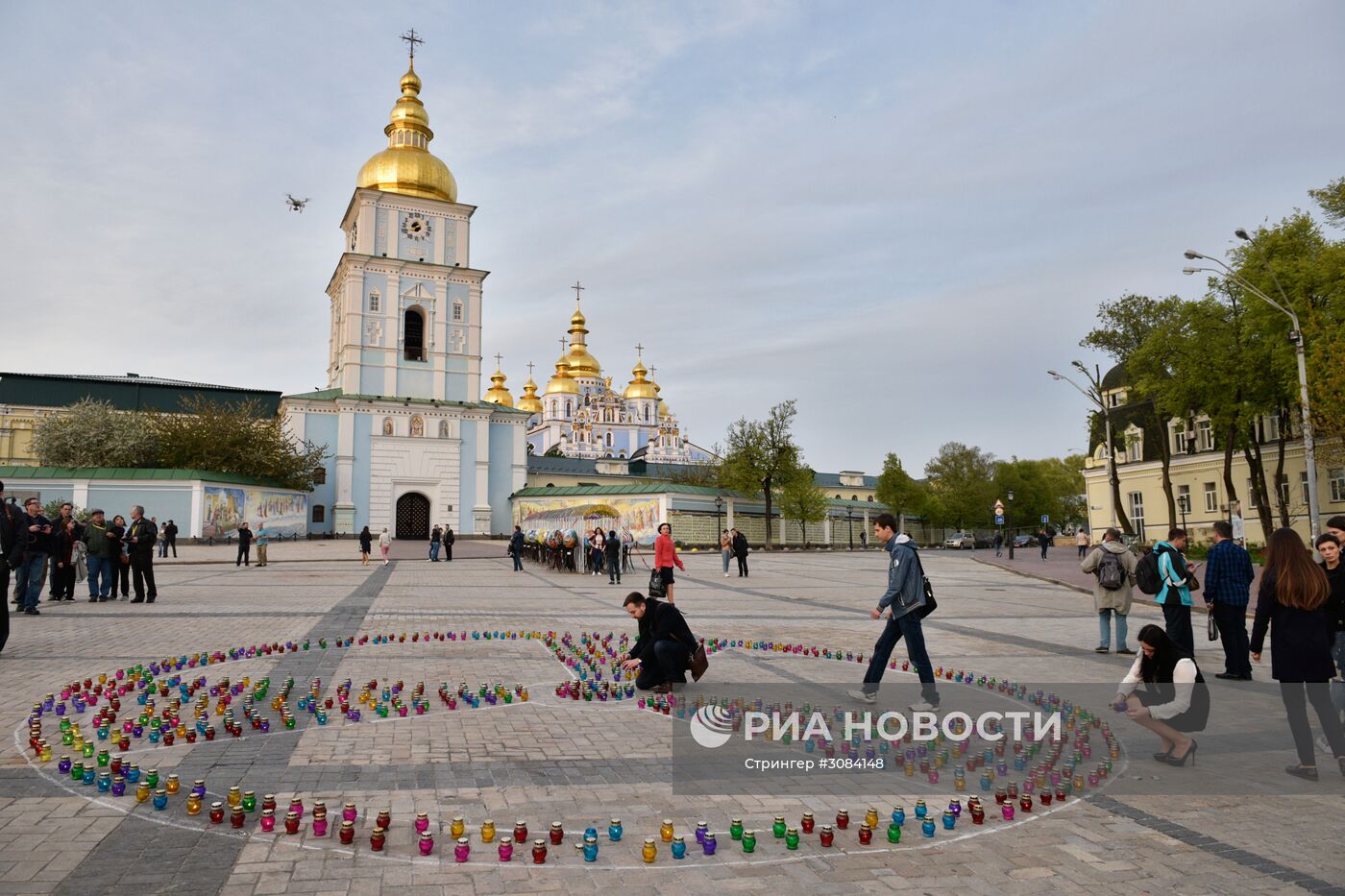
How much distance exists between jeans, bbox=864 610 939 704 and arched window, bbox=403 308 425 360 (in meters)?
53.2

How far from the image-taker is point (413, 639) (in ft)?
38.9

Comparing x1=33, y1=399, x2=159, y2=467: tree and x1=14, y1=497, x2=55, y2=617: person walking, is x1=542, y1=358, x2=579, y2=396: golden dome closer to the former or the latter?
x1=33, y1=399, x2=159, y2=467: tree

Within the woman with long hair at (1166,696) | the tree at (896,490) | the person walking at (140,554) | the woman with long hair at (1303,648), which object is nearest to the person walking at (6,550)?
the person walking at (140,554)

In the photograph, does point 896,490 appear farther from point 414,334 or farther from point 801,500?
point 414,334

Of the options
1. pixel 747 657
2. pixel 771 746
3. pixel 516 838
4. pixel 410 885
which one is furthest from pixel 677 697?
pixel 410 885

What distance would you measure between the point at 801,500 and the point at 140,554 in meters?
49.3

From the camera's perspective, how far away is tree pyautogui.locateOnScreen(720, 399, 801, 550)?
59.7m

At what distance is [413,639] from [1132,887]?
962 cm

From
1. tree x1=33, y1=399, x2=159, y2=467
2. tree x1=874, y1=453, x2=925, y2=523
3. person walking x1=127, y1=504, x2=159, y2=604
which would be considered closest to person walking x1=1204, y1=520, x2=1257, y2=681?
person walking x1=127, y1=504, x2=159, y2=604

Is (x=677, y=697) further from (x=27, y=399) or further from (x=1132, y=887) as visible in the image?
(x=27, y=399)

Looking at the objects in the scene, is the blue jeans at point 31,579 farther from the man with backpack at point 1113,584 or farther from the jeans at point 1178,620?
the jeans at point 1178,620

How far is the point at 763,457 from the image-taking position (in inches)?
2357

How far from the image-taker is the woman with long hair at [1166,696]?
6113 mm

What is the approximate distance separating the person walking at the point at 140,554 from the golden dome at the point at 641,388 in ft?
326
